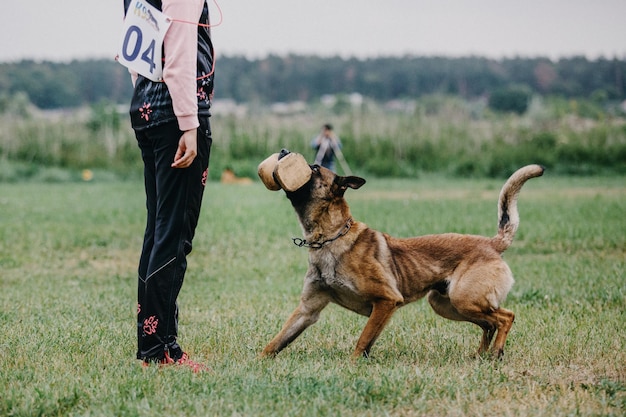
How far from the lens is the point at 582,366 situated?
4465 mm

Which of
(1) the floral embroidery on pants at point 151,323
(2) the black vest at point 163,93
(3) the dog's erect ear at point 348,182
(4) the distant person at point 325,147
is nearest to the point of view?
(2) the black vest at point 163,93

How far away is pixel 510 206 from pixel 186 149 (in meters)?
2.45

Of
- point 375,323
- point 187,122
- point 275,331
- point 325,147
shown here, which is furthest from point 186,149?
point 325,147

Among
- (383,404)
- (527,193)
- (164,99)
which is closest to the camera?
Result: (383,404)

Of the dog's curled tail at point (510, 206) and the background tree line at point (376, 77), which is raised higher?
the background tree line at point (376, 77)

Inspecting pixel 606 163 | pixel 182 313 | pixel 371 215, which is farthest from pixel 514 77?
pixel 182 313

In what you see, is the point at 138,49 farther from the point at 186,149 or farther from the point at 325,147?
the point at 325,147

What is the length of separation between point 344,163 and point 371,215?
13.2 m

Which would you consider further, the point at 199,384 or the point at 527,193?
the point at 527,193

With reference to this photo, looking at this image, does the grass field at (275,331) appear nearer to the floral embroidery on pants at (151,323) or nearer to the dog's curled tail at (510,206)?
the floral embroidery on pants at (151,323)

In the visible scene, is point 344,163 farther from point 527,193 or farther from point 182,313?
point 182,313

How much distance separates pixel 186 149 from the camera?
3.84 meters

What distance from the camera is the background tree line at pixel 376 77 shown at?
5806cm

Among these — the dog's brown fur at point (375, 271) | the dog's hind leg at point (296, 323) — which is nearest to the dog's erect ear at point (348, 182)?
the dog's brown fur at point (375, 271)
